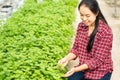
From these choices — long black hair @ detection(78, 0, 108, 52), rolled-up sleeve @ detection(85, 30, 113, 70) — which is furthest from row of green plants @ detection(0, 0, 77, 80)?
long black hair @ detection(78, 0, 108, 52)

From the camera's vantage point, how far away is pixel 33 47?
186 inches

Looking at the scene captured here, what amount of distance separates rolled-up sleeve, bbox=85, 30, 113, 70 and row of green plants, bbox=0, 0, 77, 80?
0.50 metres

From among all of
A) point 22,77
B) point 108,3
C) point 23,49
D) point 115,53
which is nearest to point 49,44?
point 23,49

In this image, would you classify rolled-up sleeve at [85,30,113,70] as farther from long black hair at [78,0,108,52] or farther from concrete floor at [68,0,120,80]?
concrete floor at [68,0,120,80]

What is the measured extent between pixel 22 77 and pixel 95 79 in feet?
2.91

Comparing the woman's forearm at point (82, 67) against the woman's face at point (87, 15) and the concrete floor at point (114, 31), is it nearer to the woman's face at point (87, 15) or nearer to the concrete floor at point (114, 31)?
the woman's face at point (87, 15)

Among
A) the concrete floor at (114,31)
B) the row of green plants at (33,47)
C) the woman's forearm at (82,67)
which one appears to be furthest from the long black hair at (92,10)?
the concrete floor at (114,31)

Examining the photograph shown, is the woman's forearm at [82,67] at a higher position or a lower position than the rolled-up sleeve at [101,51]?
lower

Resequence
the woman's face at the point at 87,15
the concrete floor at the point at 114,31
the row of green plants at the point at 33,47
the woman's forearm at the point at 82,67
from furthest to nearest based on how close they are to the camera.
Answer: the concrete floor at the point at 114,31 → the row of green plants at the point at 33,47 → the woman's forearm at the point at 82,67 → the woman's face at the point at 87,15

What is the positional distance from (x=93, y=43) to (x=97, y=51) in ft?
0.35

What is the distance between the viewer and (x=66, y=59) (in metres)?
4.17

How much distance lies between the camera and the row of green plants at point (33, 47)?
402 cm

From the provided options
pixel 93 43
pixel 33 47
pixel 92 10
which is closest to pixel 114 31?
pixel 33 47

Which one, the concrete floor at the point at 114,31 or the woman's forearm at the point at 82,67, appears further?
the concrete floor at the point at 114,31
